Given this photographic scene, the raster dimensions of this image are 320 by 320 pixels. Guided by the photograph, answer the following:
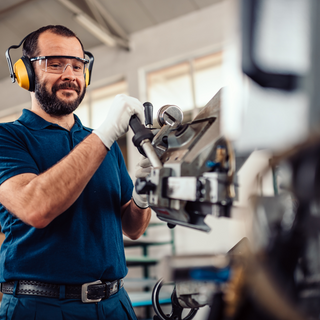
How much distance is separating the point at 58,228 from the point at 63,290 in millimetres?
189

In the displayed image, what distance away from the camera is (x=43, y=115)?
131 centimetres

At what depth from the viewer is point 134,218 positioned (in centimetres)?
131

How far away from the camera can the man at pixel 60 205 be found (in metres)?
0.95

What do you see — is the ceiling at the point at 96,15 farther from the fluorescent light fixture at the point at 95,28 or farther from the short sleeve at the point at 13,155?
the short sleeve at the point at 13,155

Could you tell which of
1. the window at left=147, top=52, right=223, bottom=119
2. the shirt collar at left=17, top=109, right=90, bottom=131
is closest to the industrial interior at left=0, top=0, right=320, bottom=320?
the shirt collar at left=17, top=109, right=90, bottom=131

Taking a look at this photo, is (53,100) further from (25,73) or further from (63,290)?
(63,290)

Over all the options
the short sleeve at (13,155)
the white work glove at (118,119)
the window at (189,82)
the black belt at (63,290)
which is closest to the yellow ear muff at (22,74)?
the short sleeve at (13,155)

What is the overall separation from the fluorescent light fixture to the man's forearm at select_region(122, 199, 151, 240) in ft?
11.6

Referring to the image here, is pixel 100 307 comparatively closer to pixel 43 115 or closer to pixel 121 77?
pixel 43 115

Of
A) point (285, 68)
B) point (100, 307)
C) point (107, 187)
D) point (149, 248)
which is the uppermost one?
A: point (285, 68)

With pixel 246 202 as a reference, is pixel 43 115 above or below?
above

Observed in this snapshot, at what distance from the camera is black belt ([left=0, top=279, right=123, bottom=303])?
0.98m

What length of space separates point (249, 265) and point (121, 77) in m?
4.74

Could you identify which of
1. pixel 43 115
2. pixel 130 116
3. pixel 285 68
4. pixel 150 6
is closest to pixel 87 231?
pixel 130 116
